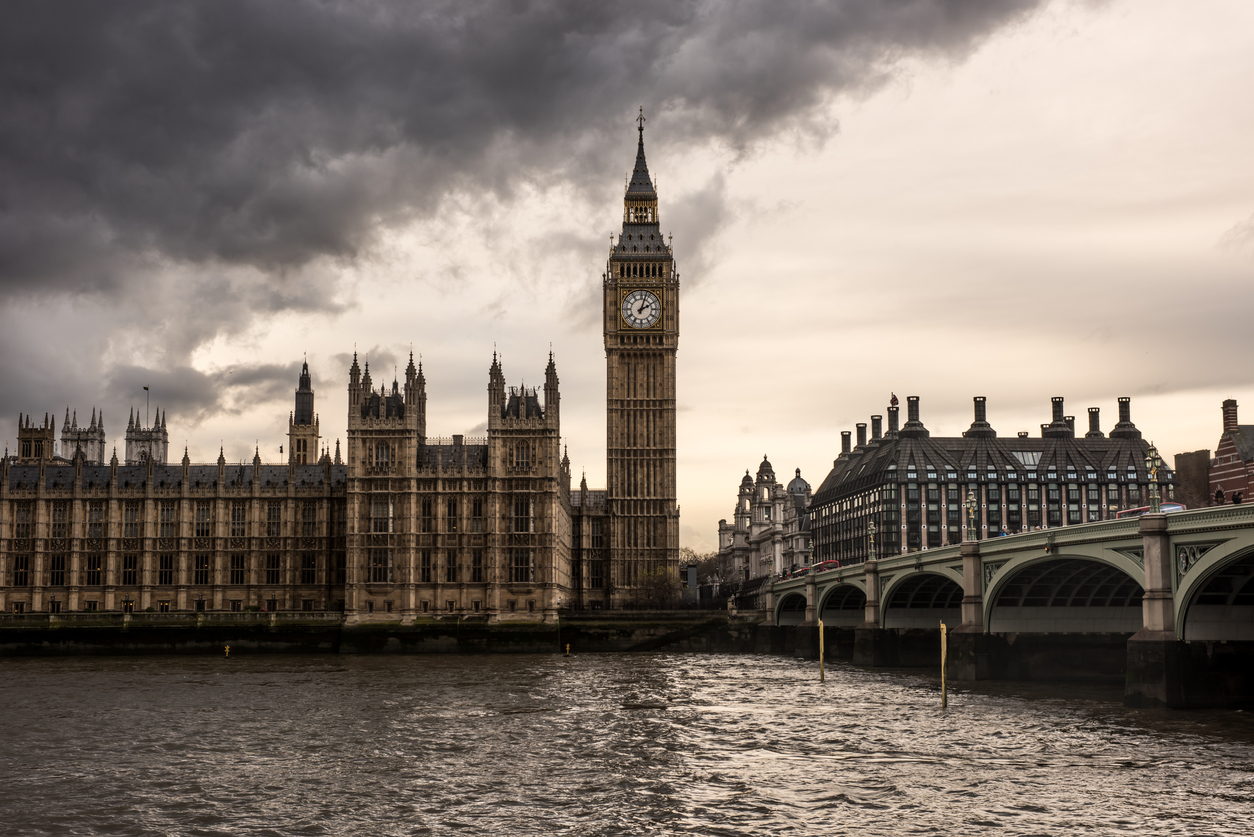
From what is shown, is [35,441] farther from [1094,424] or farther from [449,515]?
[1094,424]

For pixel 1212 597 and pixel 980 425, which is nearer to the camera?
pixel 1212 597

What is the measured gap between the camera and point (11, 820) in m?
28.8

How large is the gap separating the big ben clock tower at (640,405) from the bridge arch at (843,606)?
27.3m

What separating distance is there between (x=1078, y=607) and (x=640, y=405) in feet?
234

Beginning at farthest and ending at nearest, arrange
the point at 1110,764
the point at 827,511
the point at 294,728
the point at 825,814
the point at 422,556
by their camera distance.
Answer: the point at 827,511 < the point at 422,556 < the point at 294,728 < the point at 1110,764 < the point at 825,814

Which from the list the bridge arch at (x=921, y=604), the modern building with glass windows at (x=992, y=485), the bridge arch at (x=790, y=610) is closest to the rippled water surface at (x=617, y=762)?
the bridge arch at (x=921, y=604)

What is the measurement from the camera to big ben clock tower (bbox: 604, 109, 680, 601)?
127 m

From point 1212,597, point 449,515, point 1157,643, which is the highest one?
point 449,515

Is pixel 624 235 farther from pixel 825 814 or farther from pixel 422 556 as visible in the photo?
pixel 825 814

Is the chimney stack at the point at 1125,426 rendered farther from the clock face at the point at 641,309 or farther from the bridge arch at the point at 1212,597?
the bridge arch at the point at 1212,597

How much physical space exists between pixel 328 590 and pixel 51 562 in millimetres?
26513

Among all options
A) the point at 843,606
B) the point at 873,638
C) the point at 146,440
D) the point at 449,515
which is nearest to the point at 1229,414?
the point at 843,606

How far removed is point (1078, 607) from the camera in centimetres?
6278

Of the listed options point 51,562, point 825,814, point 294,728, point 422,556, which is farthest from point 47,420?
point 825,814
